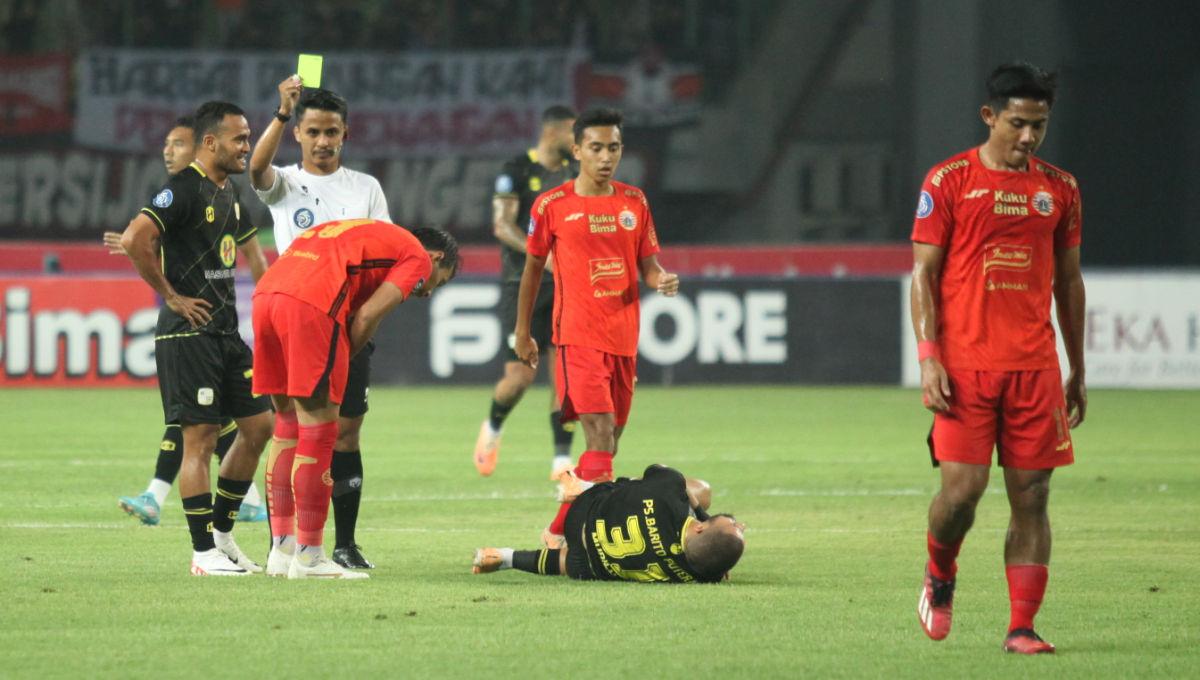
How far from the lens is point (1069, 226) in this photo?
20.5 feet

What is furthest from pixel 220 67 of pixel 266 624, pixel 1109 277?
pixel 266 624

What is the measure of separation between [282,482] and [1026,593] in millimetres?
3124

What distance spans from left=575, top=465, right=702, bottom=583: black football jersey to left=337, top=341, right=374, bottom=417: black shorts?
120 cm

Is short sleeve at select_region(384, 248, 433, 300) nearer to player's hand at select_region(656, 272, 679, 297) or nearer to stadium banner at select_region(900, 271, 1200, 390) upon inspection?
player's hand at select_region(656, 272, 679, 297)

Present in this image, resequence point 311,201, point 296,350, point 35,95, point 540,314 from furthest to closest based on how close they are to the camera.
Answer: point 35,95, point 540,314, point 311,201, point 296,350

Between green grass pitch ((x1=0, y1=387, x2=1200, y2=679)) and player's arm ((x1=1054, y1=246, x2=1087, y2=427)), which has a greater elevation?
player's arm ((x1=1054, y1=246, x2=1087, y2=427))

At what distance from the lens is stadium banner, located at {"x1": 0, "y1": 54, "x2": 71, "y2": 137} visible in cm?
3038

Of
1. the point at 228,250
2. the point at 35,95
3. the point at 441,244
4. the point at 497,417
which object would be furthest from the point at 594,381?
the point at 35,95

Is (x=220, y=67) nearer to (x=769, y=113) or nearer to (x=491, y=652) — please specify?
(x=769, y=113)

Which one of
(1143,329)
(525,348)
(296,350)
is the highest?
(296,350)

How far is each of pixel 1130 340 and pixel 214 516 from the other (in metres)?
14.1

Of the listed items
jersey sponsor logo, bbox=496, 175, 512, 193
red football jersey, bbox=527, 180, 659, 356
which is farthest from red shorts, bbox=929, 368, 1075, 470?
jersey sponsor logo, bbox=496, 175, 512, 193

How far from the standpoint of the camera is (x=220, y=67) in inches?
1190

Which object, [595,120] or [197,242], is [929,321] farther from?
[197,242]
